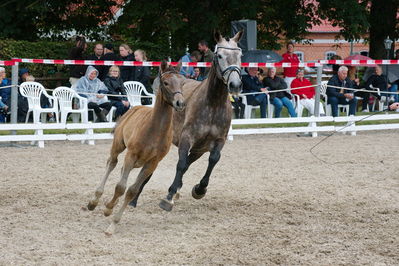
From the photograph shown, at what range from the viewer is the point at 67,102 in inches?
571

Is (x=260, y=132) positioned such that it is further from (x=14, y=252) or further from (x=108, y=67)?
(x=14, y=252)

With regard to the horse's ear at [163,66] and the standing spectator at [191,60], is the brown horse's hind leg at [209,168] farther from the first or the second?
the standing spectator at [191,60]

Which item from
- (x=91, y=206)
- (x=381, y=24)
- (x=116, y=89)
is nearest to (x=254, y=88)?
(x=116, y=89)

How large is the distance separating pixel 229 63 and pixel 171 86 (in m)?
1.00

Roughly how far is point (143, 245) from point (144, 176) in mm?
1000

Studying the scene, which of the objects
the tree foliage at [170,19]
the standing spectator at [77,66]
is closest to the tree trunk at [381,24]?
the tree foliage at [170,19]

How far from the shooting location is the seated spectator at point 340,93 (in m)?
16.6

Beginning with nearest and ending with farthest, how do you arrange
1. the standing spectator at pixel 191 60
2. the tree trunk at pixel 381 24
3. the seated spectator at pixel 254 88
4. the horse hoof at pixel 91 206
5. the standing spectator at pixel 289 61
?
the horse hoof at pixel 91 206 < the standing spectator at pixel 191 60 < the seated spectator at pixel 254 88 < the standing spectator at pixel 289 61 < the tree trunk at pixel 381 24

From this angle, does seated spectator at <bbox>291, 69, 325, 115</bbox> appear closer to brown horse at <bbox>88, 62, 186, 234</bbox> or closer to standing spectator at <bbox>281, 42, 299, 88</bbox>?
standing spectator at <bbox>281, 42, 299, 88</bbox>

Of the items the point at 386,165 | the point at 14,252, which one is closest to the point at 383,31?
the point at 386,165

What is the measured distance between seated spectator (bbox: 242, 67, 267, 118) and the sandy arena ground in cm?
305

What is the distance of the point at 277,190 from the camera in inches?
377

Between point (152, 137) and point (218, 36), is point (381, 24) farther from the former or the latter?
point (152, 137)

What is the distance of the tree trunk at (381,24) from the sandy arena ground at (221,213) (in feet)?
42.6
